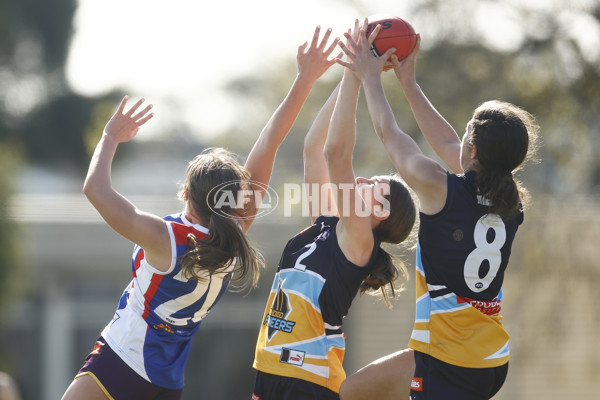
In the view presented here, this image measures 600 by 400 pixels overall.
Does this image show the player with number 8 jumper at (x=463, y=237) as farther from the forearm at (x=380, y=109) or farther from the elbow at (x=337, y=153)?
the elbow at (x=337, y=153)

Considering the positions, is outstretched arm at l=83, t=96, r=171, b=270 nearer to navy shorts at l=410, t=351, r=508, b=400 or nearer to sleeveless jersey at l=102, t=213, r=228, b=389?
sleeveless jersey at l=102, t=213, r=228, b=389

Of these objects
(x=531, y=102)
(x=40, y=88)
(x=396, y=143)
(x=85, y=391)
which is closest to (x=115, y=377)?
(x=85, y=391)

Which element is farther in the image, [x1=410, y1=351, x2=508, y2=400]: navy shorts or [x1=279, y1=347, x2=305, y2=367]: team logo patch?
[x1=279, y1=347, x2=305, y2=367]: team logo patch

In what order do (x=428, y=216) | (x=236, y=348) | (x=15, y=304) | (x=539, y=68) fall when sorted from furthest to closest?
(x=236, y=348), (x=15, y=304), (x=539, y=68), (x=428, y=216)

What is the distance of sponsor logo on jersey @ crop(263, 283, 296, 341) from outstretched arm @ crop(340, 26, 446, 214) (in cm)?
84

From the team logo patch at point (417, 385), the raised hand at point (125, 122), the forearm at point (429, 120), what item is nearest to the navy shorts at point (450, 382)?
the team logo patch at point (417, 385)

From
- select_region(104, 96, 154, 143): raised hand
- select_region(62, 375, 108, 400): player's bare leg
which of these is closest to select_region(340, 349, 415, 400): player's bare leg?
select_region(62, 375, 108, 400): player's bare leg

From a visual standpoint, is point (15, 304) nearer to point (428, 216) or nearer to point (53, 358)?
point (53, 358)

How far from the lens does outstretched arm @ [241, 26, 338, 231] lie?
405 cm

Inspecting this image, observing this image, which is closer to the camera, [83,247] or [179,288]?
[179,288]

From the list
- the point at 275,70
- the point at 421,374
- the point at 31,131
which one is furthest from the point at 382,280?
the point at 31,131

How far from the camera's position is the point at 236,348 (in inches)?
591

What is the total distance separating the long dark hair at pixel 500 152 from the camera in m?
3.33

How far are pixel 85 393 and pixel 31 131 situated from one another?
3702 cm
